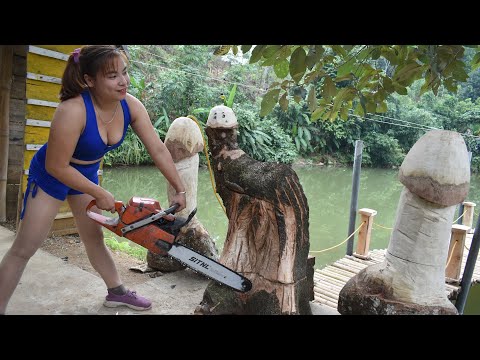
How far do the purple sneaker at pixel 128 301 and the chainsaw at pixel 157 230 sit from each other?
0.50 m

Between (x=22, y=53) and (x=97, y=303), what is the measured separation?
270cm

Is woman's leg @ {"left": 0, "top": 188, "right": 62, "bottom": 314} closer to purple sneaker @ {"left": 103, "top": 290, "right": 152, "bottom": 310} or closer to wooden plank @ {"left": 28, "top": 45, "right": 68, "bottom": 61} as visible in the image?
purple sneaker @ {"left": 103, "top": 290, "right": 152, "bottom": 310}

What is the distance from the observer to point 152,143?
1995 millimetres

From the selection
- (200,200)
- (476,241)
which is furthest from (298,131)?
(476,241)

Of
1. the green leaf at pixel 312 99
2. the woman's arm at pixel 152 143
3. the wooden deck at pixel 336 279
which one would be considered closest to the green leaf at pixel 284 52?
the green leaf at pixel 312 99

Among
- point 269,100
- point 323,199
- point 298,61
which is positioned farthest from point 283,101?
point 323,199

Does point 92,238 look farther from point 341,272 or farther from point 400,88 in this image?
point 341,272

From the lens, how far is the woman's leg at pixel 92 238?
198 cm

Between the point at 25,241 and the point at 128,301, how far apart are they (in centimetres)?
68

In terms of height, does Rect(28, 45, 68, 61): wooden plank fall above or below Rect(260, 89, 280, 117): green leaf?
above

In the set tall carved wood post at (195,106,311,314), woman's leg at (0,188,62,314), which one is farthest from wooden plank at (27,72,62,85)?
tall carved wood post at (195,106,311,314)

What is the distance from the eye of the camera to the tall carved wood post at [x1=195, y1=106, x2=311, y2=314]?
75.2 inches

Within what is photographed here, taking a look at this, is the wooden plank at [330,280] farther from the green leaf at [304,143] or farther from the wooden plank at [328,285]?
the green leaf at [304,143]

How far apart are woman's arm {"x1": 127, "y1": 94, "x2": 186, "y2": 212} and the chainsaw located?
0.13 m
